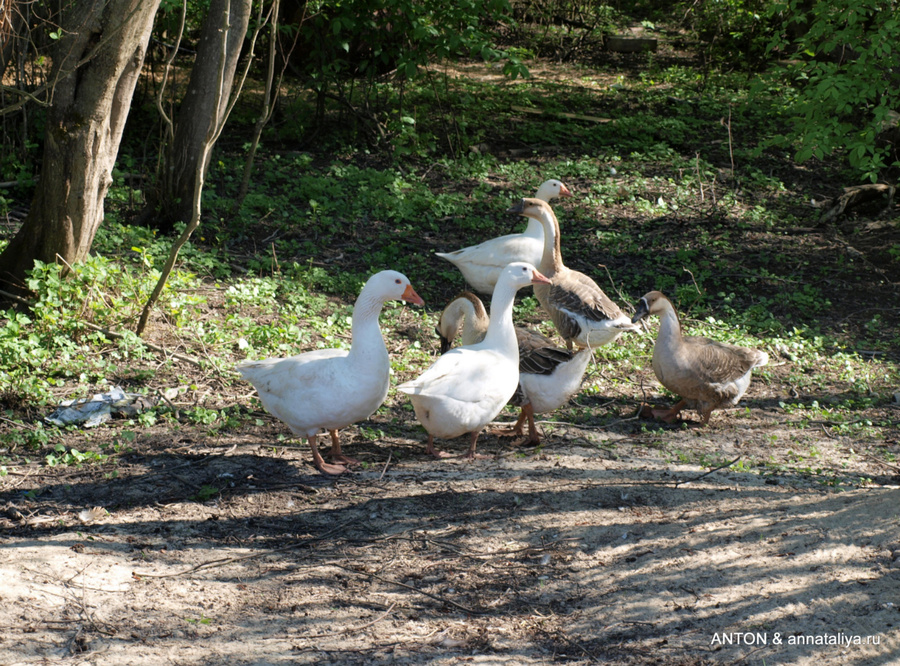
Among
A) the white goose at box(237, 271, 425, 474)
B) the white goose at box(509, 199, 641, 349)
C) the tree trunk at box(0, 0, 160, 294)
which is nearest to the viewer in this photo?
the white goose at box(237, 271, 425, 474)

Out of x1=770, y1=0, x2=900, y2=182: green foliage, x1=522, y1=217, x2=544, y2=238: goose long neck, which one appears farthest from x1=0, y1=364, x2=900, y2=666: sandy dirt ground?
x1=770, y1=0, x2=900, y2=182: green foliage

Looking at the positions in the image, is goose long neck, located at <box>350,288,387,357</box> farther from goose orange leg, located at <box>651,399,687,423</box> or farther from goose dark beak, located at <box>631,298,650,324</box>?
goose orange leg, located at <box>651,399,687,423</box>

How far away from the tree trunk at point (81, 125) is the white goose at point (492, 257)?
10.9 feet

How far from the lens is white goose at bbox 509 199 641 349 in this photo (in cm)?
672

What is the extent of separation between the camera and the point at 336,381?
14.9 ft

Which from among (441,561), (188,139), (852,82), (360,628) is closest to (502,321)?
(441,561)

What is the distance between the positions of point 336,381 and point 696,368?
282 cm

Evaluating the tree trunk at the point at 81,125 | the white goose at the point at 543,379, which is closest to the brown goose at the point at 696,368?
the white goose at the point at 543,379

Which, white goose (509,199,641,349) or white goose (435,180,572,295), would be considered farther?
white goose (435,180,572,295)

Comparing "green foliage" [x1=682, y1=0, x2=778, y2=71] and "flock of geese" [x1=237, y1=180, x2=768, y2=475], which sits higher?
"green foliage" [x1=682, y1=0, x2=778, y2=71]

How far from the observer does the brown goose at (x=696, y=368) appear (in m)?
5.82

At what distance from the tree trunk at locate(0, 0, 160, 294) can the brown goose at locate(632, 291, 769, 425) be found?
174 inches

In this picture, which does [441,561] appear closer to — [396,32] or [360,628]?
[360,628]

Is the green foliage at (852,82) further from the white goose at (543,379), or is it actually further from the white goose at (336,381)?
the white goose at (336,381)
